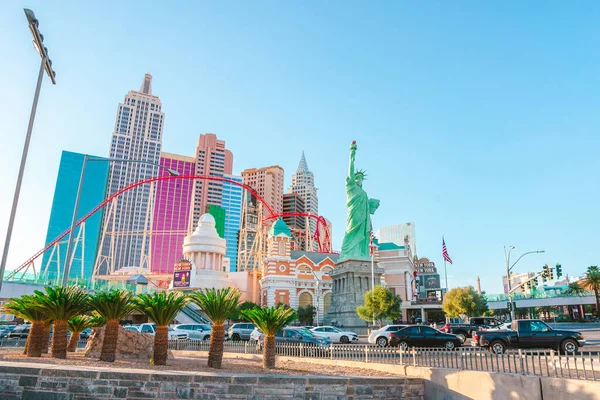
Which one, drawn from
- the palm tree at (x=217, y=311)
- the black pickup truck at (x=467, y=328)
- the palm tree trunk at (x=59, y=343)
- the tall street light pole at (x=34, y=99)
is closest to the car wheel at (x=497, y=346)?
the black pickup truck at (x=467, y=328)

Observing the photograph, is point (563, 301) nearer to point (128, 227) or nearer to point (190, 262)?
point (190, 262)

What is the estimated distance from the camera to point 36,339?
52.9 feet

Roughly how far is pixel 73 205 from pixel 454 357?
123964 millimetres

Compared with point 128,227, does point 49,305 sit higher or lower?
lower

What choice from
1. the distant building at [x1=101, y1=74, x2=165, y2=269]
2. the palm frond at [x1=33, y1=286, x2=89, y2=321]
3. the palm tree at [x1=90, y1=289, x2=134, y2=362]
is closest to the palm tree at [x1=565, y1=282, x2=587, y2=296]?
the palm tree at [x1=90, y1=289, x2=134, y2=362]

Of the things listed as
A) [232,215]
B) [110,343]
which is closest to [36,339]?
[110,343]

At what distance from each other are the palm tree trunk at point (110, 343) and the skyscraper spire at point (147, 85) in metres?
154

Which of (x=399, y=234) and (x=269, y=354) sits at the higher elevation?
(x=399, y=234)

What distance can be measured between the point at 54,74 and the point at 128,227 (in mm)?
126040

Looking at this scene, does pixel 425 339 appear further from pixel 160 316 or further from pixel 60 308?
pixel 60 308

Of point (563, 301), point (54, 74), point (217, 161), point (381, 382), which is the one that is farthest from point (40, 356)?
point (217, 161)

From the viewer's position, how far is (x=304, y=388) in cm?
1120

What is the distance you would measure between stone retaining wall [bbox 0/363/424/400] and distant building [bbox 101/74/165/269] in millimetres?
122449

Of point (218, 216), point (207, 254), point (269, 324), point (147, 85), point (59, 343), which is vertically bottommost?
point (59, 343)
